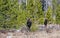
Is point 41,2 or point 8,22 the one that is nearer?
point 8,22

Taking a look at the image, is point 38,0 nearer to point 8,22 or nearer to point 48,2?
point 48,2

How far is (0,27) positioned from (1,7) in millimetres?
2216

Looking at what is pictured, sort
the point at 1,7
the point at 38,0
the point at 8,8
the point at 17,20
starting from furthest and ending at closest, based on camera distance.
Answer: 1. the point at 38,0
2. the point at 17,20
3. the point at 8,8
4. the point at 1,7

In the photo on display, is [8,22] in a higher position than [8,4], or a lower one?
lower

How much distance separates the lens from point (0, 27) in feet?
67.8

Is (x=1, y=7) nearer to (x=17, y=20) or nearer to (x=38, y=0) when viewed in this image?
(x=17, y=20)

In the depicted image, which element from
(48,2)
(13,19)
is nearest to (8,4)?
(13,19)

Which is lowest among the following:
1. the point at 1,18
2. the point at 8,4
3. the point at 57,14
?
the point at 57,14

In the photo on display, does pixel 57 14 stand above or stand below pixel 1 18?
below

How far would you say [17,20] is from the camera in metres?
23.1

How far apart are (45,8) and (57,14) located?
2.51 meters

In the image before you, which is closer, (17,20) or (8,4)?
(8,4)

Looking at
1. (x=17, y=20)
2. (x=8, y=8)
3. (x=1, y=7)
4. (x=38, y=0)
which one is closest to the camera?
(x=1, y=7)

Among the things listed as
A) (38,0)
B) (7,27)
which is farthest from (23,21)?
(38,0)
